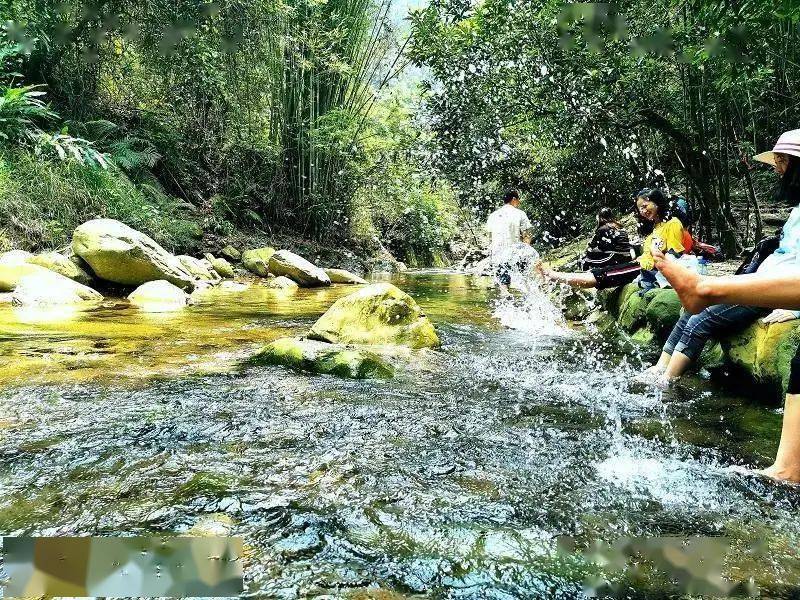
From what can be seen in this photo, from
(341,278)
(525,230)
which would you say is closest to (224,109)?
(341,278)

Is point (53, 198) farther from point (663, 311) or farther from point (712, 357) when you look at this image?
point (712, 357)

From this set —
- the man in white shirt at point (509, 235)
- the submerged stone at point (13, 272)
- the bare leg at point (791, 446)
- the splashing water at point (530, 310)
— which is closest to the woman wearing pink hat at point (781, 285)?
the bare leg at point (791, 446)

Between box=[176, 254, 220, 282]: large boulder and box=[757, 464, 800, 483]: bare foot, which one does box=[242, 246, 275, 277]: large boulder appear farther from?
box=[757, 464, 800, 483]: bare foot

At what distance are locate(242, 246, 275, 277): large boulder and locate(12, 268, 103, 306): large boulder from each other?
5.64 m

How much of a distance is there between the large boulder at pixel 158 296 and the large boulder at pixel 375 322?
127 inches

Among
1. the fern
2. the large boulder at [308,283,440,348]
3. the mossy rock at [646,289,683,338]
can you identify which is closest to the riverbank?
the mossy rock at [646,289,683,338]

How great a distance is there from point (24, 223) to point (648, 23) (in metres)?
10.4

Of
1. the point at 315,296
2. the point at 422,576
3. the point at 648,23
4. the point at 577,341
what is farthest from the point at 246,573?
the point at 315,296

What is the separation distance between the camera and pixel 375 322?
5.40 metres

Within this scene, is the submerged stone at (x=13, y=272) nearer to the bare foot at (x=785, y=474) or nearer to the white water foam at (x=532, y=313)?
the white water foam at (x=532, y=313)

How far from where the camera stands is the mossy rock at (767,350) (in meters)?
3.22

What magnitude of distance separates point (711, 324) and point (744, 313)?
0.23 m

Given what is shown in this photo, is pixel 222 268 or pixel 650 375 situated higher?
pixel 222 268

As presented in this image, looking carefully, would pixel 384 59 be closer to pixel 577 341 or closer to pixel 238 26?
pixel 238 26
